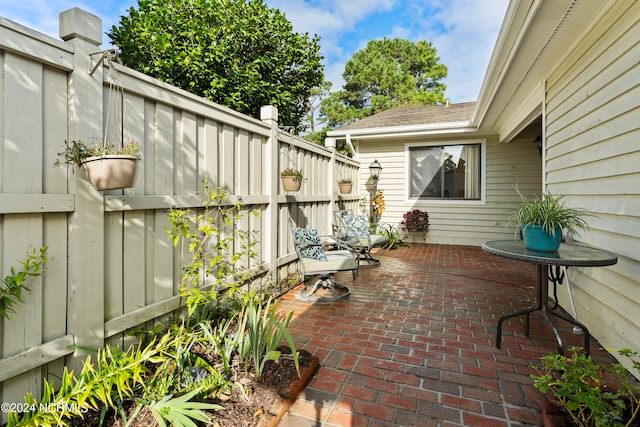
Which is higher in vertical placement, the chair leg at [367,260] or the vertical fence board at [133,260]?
the vertical fence board at [133,260]

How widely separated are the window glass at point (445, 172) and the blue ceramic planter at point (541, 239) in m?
5.37

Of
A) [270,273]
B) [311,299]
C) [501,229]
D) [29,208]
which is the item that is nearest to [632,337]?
A: [311,299]

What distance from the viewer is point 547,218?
7.80 feet

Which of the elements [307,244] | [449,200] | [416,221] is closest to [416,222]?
[416,221]

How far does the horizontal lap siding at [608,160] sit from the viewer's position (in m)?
2.14

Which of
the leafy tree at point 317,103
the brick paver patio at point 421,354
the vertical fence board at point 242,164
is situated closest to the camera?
the brick paver patio at point 421,354

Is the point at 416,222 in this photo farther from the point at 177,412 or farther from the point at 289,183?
the point at 177,412

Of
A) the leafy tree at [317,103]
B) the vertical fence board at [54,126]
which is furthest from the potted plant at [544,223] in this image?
the leafy tree at [317,103]

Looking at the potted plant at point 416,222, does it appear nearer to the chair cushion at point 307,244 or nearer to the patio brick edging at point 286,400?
the chair cushion at point 307,244

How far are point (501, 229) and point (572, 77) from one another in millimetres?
4698

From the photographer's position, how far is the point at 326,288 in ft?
13.1

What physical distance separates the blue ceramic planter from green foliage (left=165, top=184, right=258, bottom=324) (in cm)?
225

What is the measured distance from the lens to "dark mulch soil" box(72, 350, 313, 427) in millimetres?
1536

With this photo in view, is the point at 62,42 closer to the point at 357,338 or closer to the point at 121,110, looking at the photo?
the point at 121,110
